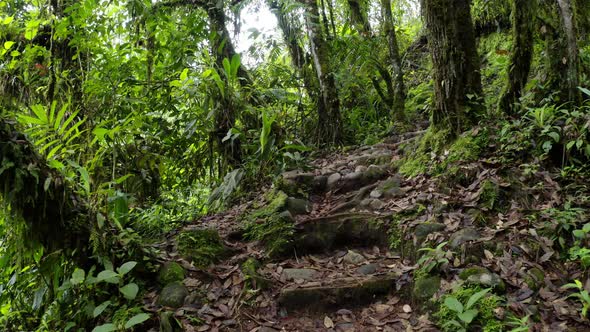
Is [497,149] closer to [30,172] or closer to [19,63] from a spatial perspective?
[30,172]

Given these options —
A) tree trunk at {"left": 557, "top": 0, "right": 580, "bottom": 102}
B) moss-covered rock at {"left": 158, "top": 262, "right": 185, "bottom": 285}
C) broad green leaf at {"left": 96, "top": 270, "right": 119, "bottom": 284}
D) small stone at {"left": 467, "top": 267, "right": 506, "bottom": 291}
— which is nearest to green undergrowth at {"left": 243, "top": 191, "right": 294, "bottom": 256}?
moss-covered rock at {"left": 158, "top": 262, "right": 185, "bottom": 285}

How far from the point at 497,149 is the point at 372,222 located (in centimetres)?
143

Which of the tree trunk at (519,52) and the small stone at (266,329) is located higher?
the tree trunk at (519,52)

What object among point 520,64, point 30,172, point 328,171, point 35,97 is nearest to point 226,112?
point 328,171

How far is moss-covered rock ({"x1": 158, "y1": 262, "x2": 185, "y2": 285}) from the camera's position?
322 cm

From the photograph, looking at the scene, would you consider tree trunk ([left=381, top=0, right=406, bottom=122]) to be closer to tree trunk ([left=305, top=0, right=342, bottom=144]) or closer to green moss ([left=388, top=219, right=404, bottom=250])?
tree trunk ([left=305, top=0, right=342, bottom=144])

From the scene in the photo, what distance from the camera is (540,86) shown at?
4.18m

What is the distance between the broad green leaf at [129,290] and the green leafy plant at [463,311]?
2.09m

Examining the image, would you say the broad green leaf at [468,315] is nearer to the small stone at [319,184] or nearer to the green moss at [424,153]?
the green moss at [424,153]

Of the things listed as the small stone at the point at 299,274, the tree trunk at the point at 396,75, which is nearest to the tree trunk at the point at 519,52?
the tree trunk at the point at 396,75

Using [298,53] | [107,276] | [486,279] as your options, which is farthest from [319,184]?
[298,53]

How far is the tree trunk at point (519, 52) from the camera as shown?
445 centimetres

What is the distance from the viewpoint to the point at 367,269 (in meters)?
3.53

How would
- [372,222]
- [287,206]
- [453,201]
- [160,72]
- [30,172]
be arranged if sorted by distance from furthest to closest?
[160,72]
[287,206]
[372,222]
[453,201]
[30,172]
